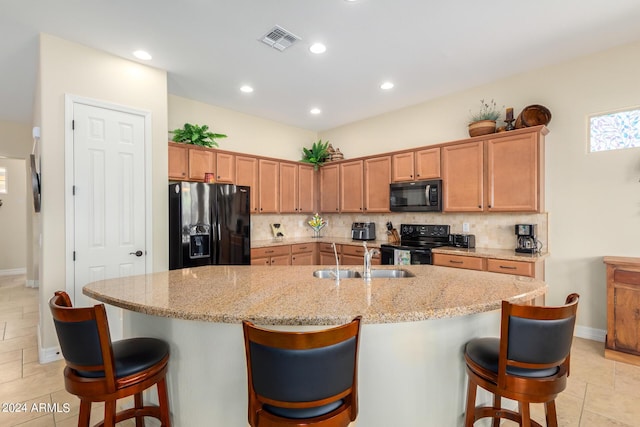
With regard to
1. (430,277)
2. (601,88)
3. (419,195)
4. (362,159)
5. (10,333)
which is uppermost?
(601,88)

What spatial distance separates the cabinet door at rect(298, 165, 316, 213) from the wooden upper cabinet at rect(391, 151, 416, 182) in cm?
167

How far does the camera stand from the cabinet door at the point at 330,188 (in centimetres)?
558

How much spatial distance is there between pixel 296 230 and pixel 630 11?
4.95 m

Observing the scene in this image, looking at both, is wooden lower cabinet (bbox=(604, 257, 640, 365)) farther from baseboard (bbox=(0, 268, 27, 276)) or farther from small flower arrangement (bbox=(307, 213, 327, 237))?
baseboard (bbox=(0, 268, 27, 276))

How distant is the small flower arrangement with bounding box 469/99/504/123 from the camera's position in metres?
4.00

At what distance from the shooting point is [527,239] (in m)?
3.58

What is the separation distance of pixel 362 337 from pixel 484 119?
11.5 feet

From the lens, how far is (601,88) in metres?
3.29

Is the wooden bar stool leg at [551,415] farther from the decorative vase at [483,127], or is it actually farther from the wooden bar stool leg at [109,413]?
the decorative vase at [483,127]

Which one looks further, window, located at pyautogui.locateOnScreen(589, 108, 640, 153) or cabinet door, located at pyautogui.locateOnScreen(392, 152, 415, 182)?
cabinet door, located at pyautogui.locateOnScreen(392, 152, 415, 182)

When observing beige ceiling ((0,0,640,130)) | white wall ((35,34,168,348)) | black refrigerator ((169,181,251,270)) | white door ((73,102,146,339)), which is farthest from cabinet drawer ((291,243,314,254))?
white wall ((35,34,168,348))

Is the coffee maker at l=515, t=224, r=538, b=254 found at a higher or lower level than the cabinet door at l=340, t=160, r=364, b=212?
lower

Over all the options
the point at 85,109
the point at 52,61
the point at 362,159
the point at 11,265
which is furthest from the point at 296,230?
the point at 11,265

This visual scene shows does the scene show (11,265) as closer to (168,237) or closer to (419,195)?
(168,237)
